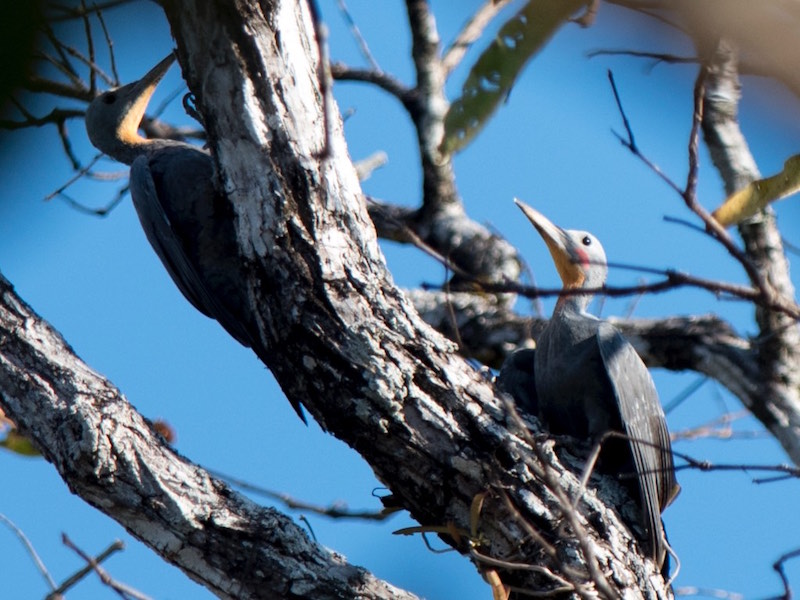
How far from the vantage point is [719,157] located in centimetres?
412

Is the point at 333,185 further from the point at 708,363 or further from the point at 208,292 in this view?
the point at 708,363

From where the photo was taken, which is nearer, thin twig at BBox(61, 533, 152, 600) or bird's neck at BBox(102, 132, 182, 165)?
thin twig at BBox(61, 533, 152, 600)

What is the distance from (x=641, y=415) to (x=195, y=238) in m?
2.25

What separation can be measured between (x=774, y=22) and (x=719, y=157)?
12.8ft

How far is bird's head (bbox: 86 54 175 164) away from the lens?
17.5 feet

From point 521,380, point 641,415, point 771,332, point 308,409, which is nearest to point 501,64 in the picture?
point 308,409

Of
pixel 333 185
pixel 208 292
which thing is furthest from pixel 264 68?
pixel 208 292

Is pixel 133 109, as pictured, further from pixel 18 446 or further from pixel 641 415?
pixel 641 415

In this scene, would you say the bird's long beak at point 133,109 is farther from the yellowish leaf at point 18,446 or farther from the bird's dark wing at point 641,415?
the bird's dark wing at point 641,415

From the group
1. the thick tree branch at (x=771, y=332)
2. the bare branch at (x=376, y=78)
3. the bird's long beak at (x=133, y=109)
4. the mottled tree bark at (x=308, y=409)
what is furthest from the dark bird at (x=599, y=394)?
the bird's long beak at (x=133, y=109)

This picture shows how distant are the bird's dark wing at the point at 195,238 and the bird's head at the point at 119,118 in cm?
82

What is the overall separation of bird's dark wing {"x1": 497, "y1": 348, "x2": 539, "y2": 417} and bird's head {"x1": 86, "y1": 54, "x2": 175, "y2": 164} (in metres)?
2.51

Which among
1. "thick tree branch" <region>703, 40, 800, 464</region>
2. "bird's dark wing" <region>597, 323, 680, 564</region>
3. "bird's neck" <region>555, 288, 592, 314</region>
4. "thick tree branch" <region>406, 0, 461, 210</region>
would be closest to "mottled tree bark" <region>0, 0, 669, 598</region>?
"bird's dark wing" <region>597, 323, 680, 564</region>

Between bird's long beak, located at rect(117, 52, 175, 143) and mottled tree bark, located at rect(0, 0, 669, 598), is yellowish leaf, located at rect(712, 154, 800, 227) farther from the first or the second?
bird's long beak, located at rect(117, 52, 175, 143)
